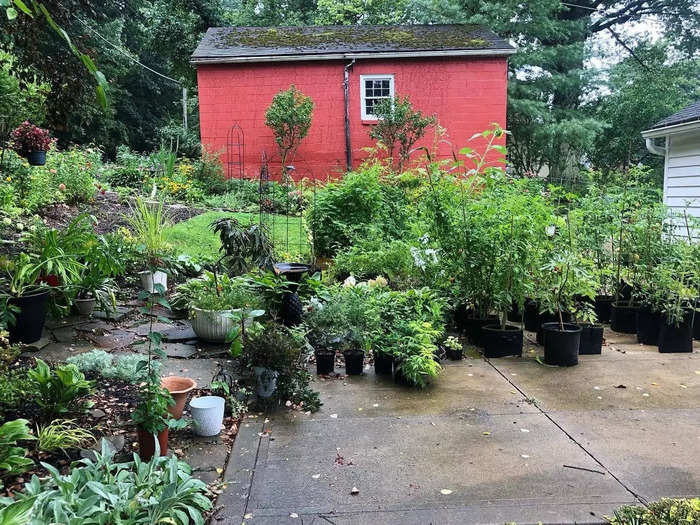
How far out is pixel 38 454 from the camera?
2676mm

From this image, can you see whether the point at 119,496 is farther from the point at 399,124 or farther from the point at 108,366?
the point at 399,124

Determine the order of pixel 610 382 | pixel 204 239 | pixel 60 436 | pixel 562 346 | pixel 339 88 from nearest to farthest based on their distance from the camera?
pixel 60 436 < pixel 610 382 < pixel 562 346 < pixel 204 239 < pixel 339 88

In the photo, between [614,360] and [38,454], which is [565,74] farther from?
[38,454]

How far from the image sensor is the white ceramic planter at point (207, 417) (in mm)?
3133

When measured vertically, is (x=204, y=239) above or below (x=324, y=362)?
above

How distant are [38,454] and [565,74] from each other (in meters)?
19.7

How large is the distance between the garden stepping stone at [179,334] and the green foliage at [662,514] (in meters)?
3.61

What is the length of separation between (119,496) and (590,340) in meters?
4.01

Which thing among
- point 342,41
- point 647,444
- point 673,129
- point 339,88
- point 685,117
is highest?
point 342,41

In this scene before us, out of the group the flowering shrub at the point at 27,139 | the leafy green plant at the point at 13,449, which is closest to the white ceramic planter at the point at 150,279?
the leafy green plant at the point at 13,449

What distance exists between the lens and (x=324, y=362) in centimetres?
431

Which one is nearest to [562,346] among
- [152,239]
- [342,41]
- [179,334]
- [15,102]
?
[179,334]

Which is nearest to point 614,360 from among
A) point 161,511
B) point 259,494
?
point 259,494

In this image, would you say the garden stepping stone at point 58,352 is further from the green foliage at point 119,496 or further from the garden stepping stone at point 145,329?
the green foliage at point 119,496
